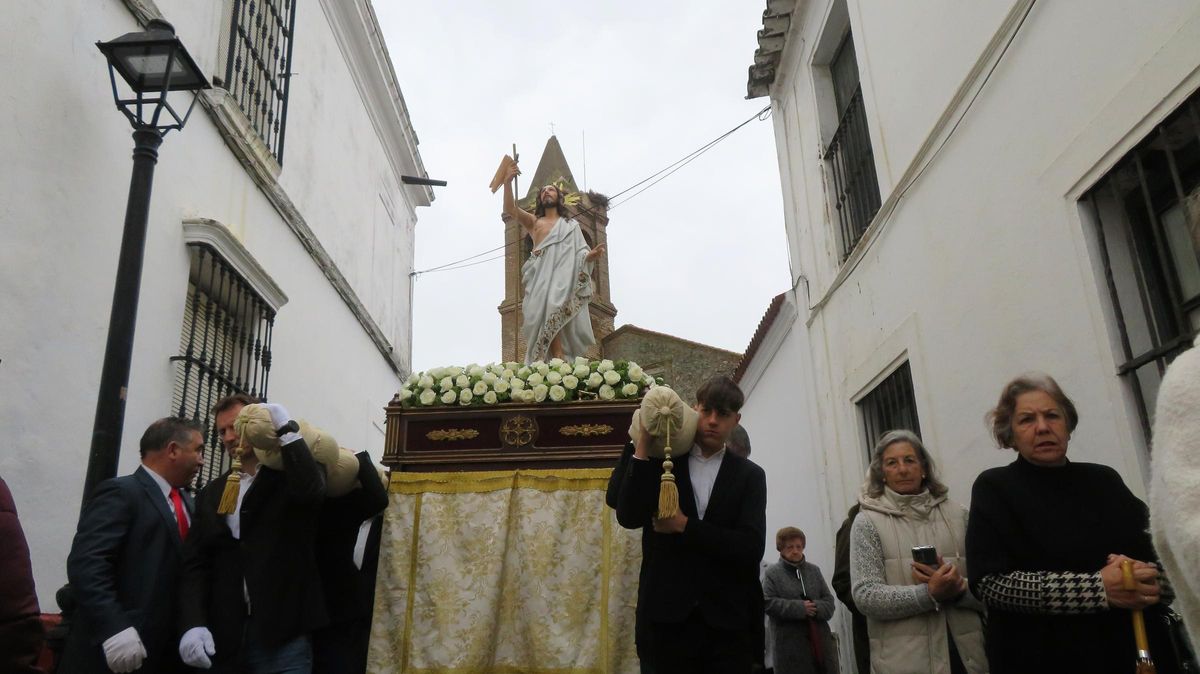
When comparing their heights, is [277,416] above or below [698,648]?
above

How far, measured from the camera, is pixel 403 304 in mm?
12000

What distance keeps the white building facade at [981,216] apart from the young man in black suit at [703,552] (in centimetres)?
150

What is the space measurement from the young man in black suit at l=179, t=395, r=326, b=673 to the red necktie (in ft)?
0.38

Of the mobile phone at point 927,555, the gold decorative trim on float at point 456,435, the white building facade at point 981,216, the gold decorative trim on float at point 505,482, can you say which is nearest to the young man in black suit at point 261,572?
the gold decorative trim on float at point 505,482

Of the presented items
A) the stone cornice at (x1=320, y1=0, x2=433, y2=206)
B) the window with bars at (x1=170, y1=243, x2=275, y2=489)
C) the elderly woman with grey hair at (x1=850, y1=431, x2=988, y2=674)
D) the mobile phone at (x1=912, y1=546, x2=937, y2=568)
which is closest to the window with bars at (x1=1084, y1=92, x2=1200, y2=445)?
the elderly woman with grey hair at (x1=850, y1=431, x2=988, y2=674)

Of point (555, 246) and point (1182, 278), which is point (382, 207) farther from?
point (1182, 278)

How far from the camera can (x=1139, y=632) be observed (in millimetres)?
2463

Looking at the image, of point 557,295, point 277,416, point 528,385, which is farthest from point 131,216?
point 557,295

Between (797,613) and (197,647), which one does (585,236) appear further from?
(197,647)

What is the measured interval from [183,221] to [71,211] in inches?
48.2

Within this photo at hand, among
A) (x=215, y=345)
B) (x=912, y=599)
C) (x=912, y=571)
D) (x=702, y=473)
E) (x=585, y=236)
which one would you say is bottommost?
(x=912, y=599)

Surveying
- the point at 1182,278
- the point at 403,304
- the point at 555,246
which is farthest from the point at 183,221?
the point at 403,304

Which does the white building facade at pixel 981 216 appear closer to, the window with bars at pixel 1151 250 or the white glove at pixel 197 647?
the window with bars at pixel 1151 250

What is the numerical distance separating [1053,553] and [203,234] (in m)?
5.10
